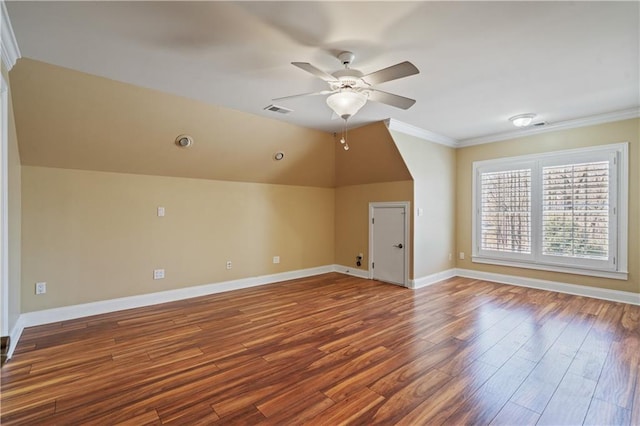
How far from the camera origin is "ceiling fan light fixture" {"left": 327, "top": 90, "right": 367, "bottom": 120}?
2.73 m

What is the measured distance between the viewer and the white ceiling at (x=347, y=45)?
210 centimetres

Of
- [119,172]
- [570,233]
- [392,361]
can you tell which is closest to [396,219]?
[570,233]

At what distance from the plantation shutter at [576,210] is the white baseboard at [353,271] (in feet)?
10.2

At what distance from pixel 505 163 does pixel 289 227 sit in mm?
4254

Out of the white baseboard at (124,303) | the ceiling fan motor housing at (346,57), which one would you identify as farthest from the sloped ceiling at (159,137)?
the ceiling fan motor housing at (346,57)

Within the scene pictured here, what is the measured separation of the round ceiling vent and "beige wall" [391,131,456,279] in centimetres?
306

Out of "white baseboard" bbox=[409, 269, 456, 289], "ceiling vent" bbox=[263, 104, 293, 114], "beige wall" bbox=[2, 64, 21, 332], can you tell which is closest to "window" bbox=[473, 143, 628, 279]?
"white baseboard" bbox=[409, 269, 456, 289]

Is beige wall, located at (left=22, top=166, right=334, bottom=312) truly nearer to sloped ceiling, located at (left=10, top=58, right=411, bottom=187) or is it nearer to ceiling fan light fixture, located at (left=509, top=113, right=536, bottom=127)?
sloped ceiling, located at (left=10, top=58, right=411, bottom=187)

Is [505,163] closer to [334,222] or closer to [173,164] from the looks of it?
[334,222]

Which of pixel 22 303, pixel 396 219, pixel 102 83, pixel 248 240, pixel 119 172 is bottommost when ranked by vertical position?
pixel 22 303

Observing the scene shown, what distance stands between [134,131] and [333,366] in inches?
143

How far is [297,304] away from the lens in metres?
4.43

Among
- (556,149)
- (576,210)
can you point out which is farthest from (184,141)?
(576,210)

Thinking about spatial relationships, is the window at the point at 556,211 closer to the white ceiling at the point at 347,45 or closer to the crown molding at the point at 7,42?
the white ceiling at the point at 347,45
